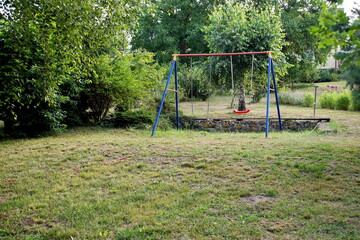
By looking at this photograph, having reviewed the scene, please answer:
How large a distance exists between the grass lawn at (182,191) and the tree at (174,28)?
760 inches

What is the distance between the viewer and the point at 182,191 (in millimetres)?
3943

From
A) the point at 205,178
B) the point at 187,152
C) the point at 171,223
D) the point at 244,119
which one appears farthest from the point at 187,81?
the point at 171,223

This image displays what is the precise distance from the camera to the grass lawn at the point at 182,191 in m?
3.02

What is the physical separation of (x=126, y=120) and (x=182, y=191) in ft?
17.8

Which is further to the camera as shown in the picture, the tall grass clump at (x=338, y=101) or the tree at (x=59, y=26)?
the tall grass clump at (x=338, y=101)

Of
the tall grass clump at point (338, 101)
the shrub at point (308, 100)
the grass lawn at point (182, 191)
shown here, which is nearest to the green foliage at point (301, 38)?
the shrub at point (308, 100)

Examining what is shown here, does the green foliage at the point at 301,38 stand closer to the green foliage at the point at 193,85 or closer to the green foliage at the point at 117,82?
the green foliage at the point at 193,85

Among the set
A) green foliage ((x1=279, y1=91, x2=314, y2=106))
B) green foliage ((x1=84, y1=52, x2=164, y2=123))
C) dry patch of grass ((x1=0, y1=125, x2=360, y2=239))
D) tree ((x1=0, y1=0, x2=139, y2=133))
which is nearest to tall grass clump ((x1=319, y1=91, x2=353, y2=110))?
green foliage ((x1=279, y1=91, x2=314, y2=106))

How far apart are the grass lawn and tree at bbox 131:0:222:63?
760 inches

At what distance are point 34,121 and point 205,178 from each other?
15.8 feet

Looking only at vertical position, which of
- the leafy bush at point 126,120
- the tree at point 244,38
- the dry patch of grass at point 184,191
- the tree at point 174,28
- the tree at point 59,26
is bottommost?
the dry patch of grass at point 184,191

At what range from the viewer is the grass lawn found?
3021 millimetres

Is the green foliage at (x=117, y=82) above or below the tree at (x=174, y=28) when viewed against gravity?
below

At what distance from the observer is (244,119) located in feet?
35.4
